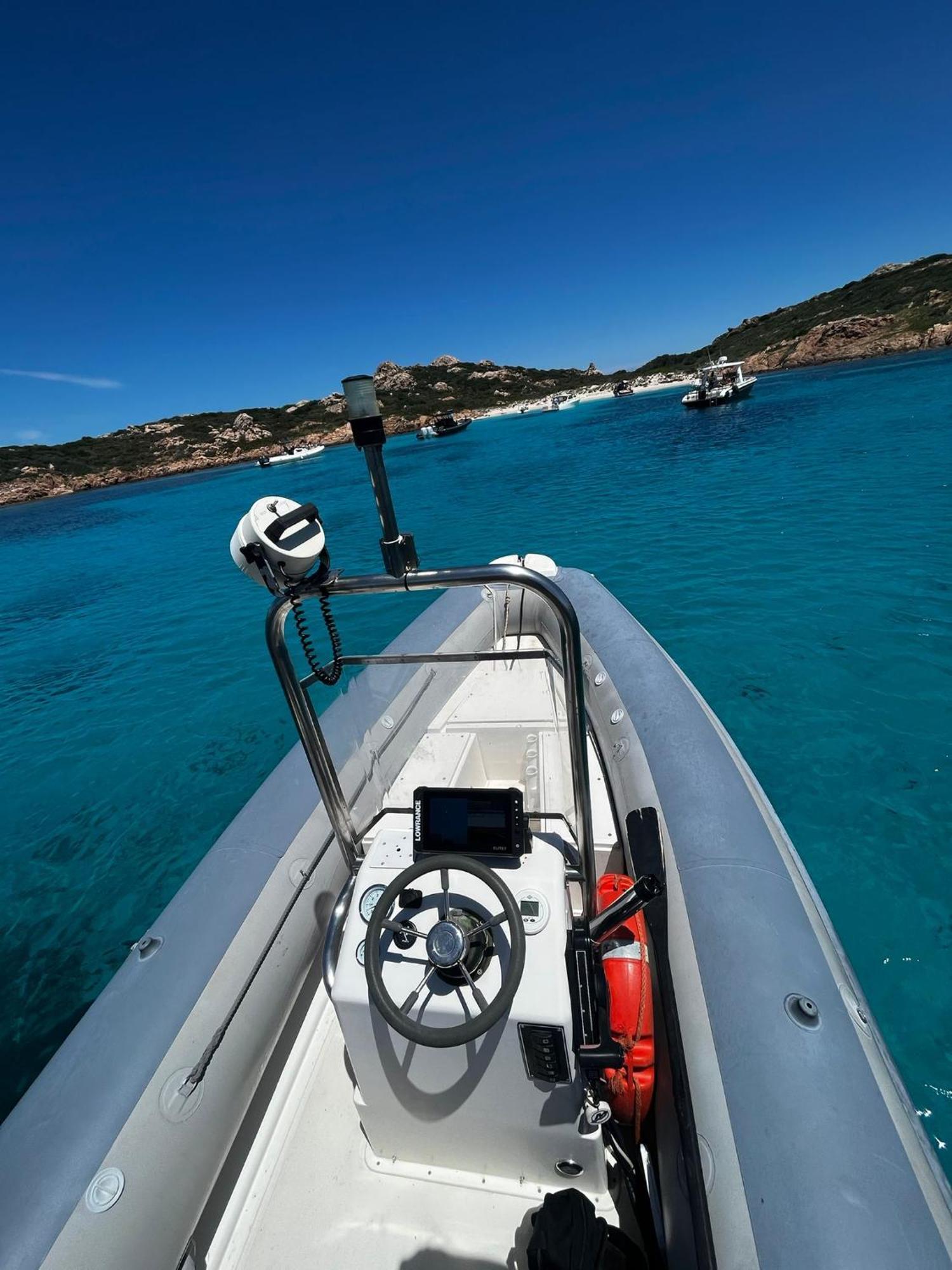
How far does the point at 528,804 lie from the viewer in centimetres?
262

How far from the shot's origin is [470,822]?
5.07ft

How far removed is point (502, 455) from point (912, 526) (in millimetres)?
23684

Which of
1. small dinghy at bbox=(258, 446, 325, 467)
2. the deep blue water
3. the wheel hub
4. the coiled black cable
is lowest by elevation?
the deep blue water

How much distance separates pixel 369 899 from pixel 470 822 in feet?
1.15

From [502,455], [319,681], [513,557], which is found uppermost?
[319,681]

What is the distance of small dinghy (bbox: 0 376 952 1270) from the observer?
123cm

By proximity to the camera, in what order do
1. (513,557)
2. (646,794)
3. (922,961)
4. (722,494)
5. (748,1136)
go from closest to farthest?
(748,1136) < (646,794) < (922,961) < (513,557) < (722,494)

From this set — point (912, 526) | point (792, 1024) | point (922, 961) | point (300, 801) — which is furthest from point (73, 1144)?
point (912, 526)

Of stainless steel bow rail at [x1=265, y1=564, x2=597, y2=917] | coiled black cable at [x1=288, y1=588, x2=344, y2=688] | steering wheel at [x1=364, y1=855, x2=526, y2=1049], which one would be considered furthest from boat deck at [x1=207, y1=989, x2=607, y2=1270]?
coiled black cable at [x1=288, y1=588, x2=344, y2=688]

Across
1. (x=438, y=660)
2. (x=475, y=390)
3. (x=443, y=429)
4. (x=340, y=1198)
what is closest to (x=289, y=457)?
(x=443, y=429)

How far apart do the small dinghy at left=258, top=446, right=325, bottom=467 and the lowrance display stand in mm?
52092

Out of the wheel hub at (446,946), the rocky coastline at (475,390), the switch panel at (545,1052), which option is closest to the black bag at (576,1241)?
the switch panel at (545,1052)

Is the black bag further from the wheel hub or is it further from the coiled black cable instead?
the coiled black cable

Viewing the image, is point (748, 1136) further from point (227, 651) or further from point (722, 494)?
point (722, 494)
